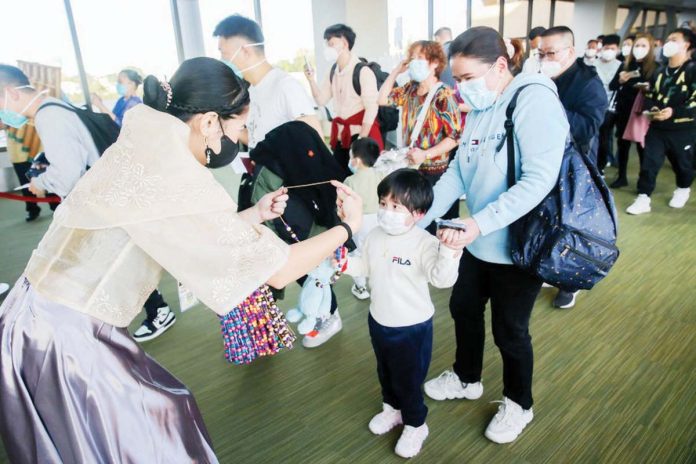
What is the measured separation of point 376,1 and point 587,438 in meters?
7.39

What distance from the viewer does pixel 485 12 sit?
33.1 ft

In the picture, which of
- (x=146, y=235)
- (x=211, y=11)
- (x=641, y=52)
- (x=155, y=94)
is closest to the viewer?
(x=146, y=235)

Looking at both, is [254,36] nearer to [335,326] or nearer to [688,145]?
[335,326]

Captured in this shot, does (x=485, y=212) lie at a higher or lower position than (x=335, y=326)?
higher

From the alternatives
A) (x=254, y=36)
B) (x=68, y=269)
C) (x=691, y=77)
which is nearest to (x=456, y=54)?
(x=254, y=36)

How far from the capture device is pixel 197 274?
90 cm

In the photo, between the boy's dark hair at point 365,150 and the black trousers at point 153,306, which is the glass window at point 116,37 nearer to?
the black trousers at point 153,306

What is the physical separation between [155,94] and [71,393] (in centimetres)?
66

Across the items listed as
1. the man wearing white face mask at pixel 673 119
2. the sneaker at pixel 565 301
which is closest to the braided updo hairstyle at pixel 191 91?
the sneaker at pixel 565 301

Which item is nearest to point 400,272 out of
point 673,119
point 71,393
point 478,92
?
point 478,92

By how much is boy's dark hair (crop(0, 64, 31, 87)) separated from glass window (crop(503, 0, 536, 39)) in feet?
34.2

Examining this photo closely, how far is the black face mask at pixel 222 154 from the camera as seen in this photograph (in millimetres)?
1099

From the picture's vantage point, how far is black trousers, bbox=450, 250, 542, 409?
4.77 ft

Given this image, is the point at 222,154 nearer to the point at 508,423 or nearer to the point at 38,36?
the point at 508,423
